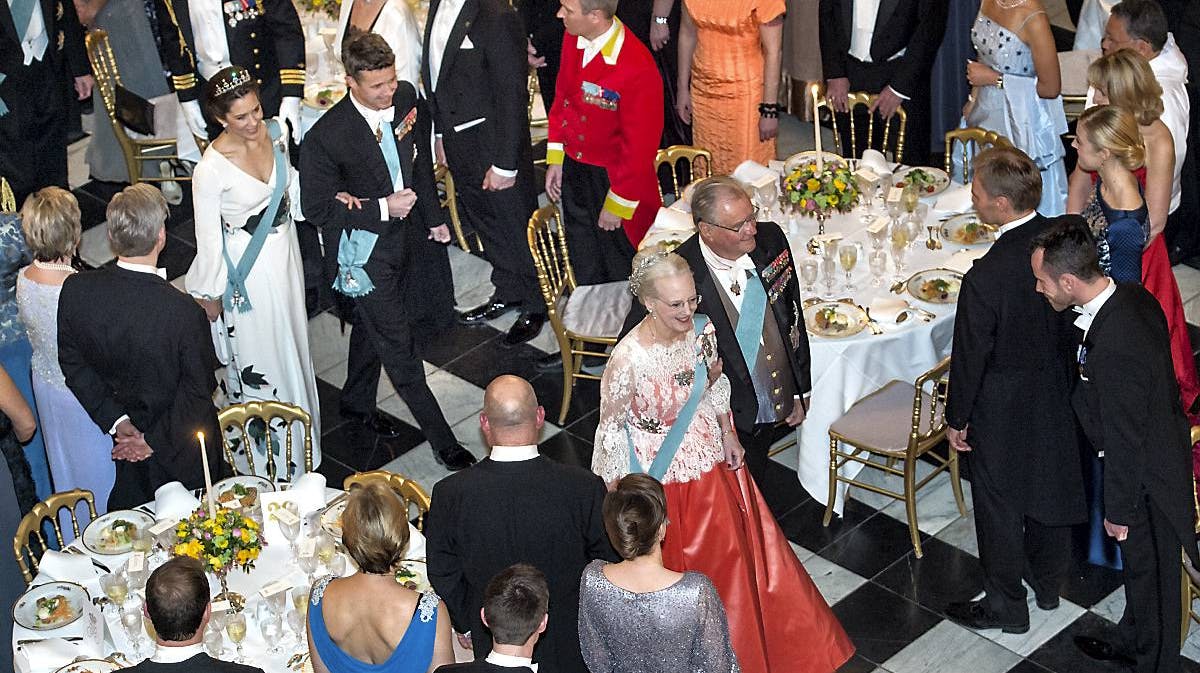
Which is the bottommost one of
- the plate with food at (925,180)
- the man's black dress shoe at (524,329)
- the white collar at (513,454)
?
the man's black dress shoe at (524,329)

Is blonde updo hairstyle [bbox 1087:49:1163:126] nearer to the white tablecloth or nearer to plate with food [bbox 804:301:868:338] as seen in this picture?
plate with food [bbox 804:301:868:338]

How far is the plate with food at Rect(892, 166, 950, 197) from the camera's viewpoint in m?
6.73

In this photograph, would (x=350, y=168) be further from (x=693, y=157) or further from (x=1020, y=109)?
(x=1020, y=109)

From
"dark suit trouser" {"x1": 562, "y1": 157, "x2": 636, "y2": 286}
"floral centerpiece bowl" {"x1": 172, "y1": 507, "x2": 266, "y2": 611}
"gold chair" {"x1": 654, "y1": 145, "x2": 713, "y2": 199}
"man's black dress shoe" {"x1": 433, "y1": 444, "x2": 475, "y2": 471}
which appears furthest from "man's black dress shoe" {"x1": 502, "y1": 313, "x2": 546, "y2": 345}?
"floral centerpiece bowl" {"x1": 172, "y1": 507, "x2": 266, "y2": 611}

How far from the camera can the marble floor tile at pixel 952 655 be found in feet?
17.7

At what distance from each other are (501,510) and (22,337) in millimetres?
2469

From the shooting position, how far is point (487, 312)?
7.75 m

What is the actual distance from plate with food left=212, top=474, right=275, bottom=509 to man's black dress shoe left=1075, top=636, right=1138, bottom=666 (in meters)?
2.86

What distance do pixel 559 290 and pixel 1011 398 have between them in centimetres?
235

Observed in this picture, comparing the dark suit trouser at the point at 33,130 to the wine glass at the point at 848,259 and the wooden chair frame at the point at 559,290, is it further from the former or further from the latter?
the wine glass at the point at 848,259

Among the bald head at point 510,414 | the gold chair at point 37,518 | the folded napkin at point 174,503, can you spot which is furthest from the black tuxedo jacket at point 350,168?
the bald head at point 510,414

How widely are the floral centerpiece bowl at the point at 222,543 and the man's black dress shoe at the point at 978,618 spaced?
2.52 metres

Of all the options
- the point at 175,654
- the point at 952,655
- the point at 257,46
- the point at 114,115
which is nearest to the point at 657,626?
the point at 175,654

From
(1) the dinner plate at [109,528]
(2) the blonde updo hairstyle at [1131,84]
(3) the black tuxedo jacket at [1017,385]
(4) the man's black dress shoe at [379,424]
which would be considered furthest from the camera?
(4) the man's black dress shoe at [379,424]
